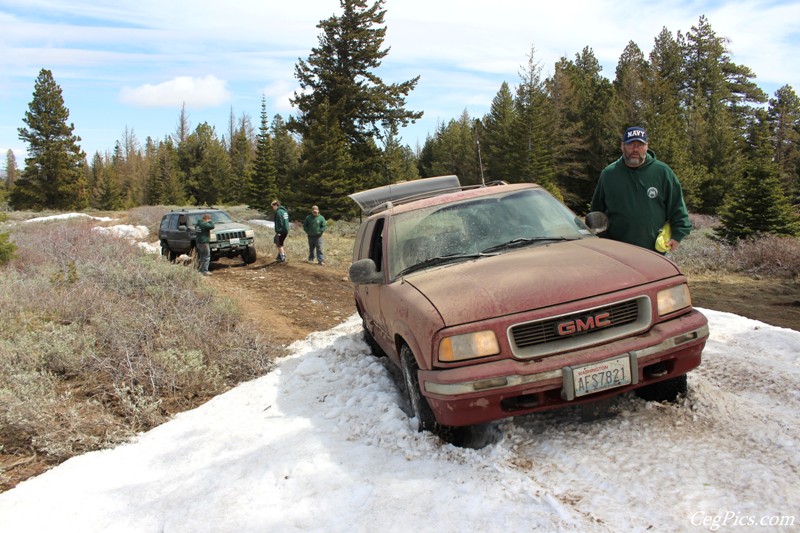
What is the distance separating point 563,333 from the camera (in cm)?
306

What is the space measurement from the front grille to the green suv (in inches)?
524

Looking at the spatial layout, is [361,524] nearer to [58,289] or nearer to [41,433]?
[41,433]

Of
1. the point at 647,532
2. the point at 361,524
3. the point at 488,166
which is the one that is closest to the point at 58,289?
the point at 361,524

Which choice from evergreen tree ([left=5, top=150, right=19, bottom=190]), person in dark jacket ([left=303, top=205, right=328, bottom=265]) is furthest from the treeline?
evergreen tree ([left=5, top=150, right=19, bottom=190])

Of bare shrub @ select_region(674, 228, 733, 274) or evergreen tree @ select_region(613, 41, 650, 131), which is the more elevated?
evergreen tree @ select_region(613, 41, 650, 131)

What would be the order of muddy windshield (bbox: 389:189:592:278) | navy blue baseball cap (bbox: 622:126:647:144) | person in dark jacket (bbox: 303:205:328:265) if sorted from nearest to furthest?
muddy windshield (bbox: 389:189:592:278), navy blue baseball cap (bbox: 622:126:647:144), person in dark jacket (bbox: 303:205:328:265)

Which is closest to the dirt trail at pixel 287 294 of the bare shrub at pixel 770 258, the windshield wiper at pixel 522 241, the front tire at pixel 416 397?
the front tire at pixel 416 397

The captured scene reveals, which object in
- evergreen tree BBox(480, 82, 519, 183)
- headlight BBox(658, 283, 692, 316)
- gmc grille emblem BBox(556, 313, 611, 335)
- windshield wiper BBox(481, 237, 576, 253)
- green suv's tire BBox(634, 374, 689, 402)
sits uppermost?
evergreen tree BBox(480, 82, 519, 183)

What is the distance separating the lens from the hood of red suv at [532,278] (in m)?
3.09

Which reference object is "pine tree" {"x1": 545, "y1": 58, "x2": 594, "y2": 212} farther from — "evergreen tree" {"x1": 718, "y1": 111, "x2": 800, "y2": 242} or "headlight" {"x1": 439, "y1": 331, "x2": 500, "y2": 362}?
"headlight" {"x1": 439, "y1": 331, "x2": 500, "y2": 362}

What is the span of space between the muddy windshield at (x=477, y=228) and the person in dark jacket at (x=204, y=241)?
430 inches

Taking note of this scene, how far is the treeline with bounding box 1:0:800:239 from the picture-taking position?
29.2m

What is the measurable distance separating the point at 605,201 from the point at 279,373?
3.76m

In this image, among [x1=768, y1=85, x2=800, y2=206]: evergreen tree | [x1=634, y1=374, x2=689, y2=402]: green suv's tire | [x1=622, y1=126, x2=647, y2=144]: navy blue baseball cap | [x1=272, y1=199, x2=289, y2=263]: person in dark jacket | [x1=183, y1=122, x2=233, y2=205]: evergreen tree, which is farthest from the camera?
[x1=183, y1=122, x2=233, y2=205]: evergreen tree
